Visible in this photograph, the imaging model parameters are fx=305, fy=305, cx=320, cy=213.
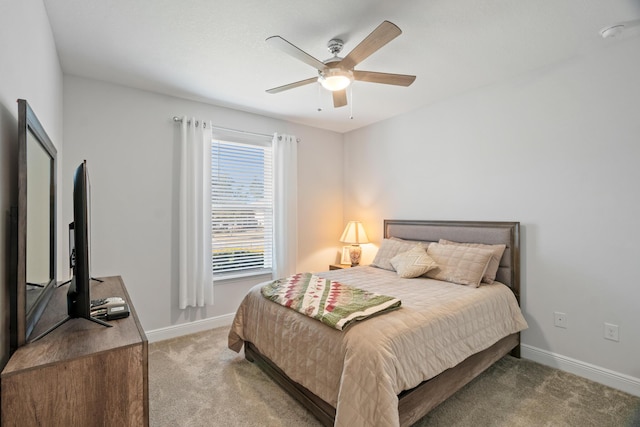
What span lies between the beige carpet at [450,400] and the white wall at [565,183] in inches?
12.6

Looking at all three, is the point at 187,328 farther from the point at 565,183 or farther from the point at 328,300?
the point at 565,183

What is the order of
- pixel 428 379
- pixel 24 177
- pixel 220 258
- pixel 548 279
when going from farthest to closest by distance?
pixel 220 258, pixel 548 279, pixel 428 379, pixel 24 177

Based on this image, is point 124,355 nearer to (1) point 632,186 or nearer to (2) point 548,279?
(2) point 548,279

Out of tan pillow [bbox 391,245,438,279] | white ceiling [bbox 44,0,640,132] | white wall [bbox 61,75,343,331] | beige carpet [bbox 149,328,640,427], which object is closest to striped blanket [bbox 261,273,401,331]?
beige carpet [bbox 149,328,640,427]

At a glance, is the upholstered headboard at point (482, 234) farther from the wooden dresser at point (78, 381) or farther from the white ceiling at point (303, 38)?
the wooden dresser at point (78, 381)

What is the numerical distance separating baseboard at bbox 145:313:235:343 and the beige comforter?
937mm

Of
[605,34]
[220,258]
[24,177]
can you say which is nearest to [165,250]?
[220,258]

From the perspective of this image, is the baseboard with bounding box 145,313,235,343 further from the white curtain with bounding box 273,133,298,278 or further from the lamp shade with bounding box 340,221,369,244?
the lamp shade with bounding box 340,221,369,244

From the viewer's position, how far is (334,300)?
215 centimetres

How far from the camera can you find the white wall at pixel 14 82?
3.44 ft

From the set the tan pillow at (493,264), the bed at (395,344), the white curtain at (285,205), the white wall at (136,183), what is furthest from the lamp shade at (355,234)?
the tan pillow at (493,264)

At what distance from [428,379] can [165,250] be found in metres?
2.79

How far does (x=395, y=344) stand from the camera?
1.66 meters

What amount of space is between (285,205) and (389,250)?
1454 mm
